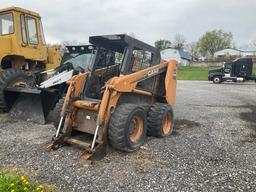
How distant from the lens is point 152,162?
171 inches

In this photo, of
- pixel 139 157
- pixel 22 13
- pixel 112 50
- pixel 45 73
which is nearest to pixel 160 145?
pixel 139 157

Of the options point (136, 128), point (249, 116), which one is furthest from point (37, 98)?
point (249, 116)

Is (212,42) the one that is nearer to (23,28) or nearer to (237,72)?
(237,72)

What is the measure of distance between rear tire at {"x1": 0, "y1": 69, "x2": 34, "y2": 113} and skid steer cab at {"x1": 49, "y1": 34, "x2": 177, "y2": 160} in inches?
94.1

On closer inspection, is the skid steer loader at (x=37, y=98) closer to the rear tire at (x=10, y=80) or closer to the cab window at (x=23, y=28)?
the rear tire at (x=10, y=80)

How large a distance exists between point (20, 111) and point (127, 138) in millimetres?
3721

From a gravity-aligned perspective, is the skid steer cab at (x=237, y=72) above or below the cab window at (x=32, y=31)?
below

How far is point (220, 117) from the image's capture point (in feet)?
26.7

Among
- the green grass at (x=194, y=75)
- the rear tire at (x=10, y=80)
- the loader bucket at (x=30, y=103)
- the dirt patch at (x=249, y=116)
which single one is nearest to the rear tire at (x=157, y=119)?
the loader bucket at (x=30, y=103)

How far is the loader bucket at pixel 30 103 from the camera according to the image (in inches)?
262

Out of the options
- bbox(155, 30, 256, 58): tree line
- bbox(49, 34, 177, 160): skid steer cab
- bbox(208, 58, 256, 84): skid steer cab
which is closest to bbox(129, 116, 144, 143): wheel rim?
bbox(49, 34, 177, 160): skid steer cab

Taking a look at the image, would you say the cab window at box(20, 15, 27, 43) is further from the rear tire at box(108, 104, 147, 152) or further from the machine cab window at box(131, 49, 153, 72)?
the rear tire at box(108, 104, 147, 152)

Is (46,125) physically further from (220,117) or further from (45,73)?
(220,117)

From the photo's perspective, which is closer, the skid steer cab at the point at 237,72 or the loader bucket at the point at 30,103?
the loader bucket at the point at 30,103
